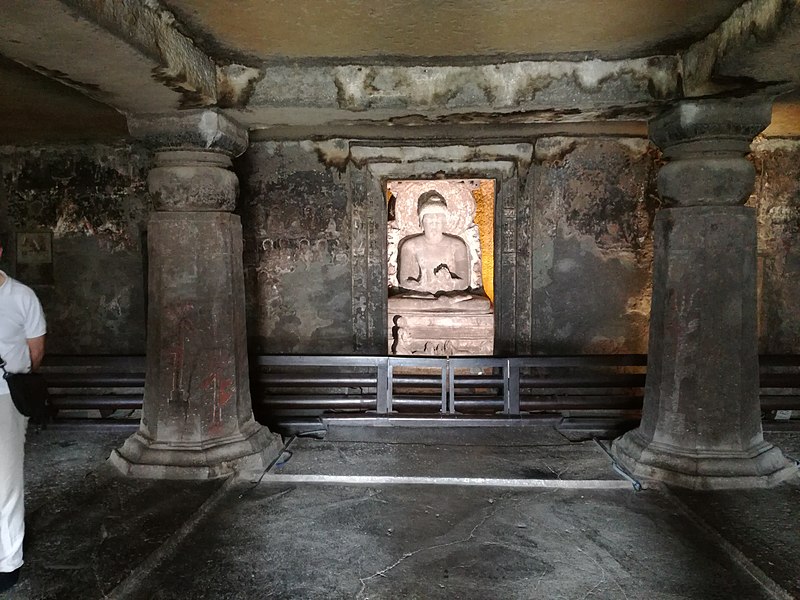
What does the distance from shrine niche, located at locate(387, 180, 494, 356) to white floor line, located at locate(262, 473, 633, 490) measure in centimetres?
210

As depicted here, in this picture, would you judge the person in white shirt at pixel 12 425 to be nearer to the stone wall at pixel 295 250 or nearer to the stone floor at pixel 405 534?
the stone floor at pixel 405 534

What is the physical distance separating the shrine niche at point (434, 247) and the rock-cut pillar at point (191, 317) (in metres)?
2.20

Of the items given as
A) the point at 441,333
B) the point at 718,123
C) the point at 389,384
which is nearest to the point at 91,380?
the point at 389,384

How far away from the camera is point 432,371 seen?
17.8 feet

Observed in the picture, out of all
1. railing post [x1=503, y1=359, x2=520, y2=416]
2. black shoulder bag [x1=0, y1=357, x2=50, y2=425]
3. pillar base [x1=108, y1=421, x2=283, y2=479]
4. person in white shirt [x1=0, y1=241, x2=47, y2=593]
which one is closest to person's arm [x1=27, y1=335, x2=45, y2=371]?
person in white shirt [x1=0, y1=241, x2=47, y2=593]

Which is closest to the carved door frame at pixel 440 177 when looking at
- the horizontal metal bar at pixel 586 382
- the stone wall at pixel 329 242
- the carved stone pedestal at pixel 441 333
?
the stone wall at pixel 329 242

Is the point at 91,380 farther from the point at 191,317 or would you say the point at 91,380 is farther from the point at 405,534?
the point at 405,534

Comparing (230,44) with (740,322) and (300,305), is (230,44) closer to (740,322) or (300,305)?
(300,305)

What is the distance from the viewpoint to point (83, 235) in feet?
17.2

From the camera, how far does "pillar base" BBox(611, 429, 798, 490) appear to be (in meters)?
3.08

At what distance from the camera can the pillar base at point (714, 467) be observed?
3.08m

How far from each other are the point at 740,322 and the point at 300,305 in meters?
3.50

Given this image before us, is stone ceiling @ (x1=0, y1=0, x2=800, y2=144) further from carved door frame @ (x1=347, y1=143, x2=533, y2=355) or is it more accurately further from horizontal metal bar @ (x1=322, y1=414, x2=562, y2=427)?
horizontal metal bar @ (x1=322, y1=414, x2=562, y2=427)

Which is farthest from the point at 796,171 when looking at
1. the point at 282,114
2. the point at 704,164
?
the point at 282,114
